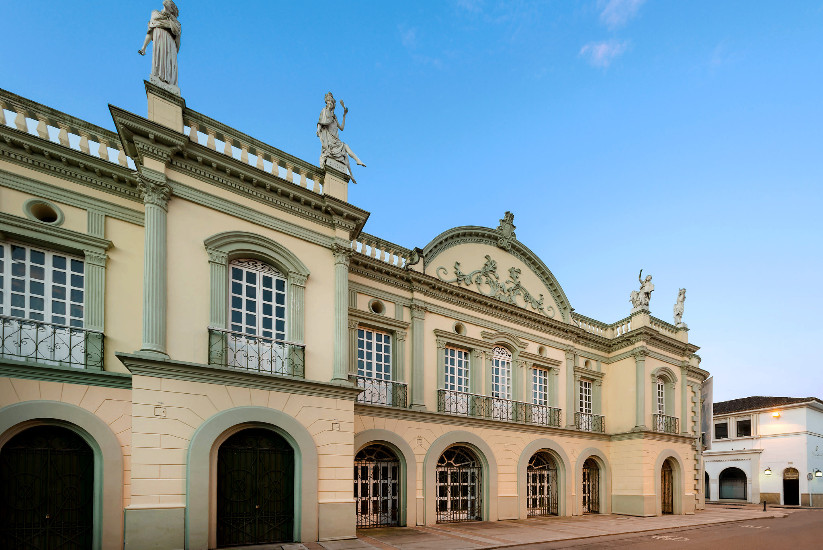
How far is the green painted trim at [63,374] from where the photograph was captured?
344 inches

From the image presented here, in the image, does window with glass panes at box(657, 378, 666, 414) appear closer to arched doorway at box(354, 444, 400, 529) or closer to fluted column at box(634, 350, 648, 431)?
fluted column at box(634, 350, 648, 431)

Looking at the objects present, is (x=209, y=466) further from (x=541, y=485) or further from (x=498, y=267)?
(x=541, y=485)

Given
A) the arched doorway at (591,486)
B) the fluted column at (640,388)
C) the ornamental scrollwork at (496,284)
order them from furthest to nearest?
the arched doorway at (591,486)
the fluted column at (640,388)
the ornamental scrollwork at (496,284)

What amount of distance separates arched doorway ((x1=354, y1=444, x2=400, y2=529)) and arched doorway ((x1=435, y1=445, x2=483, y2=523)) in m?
1.71

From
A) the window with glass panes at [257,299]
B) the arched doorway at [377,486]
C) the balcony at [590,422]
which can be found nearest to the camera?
the window with glass panes at [257,299]

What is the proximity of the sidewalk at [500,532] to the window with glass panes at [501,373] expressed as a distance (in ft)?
13.9

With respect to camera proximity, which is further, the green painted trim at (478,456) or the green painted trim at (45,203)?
the green painted trim at (478,456)

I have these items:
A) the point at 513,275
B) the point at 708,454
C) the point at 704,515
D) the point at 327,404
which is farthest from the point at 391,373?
the point at 708,454

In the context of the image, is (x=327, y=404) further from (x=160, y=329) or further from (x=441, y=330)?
(x=441, y=330)

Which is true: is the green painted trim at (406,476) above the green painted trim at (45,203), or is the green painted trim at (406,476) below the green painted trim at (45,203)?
below

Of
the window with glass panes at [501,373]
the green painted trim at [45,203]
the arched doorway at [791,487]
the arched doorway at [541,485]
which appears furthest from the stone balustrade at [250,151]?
the arched doorway at [791,487]

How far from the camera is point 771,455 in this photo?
34.8 m

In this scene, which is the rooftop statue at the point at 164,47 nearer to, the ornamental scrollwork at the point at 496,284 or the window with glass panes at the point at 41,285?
the window with glass panes at the point at 41,285

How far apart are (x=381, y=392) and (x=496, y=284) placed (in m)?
6.64
